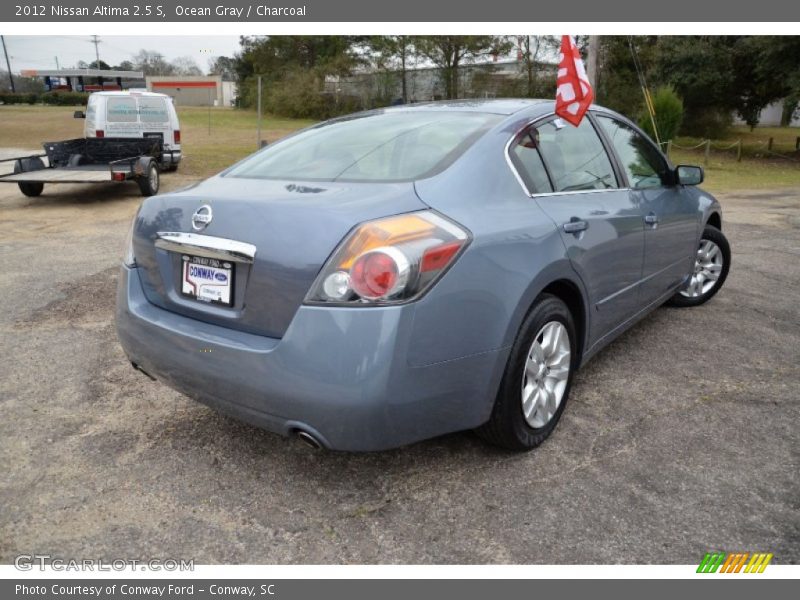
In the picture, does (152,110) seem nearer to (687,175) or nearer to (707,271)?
(707,271)

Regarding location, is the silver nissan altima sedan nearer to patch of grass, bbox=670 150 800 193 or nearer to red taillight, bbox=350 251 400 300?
red taillight, bbox=350 251 400 300

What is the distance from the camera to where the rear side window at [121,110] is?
13859 millimetres

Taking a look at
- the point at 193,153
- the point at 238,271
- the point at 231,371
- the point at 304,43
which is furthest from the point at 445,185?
the point at 304,43

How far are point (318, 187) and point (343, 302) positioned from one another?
0.66 m

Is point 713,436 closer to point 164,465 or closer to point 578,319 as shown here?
point 578,319

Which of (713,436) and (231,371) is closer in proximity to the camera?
(231,371)

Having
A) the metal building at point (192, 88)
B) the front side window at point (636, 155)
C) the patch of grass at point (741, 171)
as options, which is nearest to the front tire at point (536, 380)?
the front side window at point (636, 155)

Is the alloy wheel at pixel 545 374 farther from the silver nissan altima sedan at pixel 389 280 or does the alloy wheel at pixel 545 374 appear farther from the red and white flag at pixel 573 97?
the red and white flag at pixel 573 97

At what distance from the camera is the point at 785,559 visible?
2236mm

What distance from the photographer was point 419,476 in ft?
9.02

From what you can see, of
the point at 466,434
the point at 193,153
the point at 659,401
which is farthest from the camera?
the point at 193,153

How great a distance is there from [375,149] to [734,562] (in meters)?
2.19

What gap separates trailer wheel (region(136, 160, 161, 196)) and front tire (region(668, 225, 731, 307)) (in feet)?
29.6

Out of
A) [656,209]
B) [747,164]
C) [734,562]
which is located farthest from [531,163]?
[747,164]
